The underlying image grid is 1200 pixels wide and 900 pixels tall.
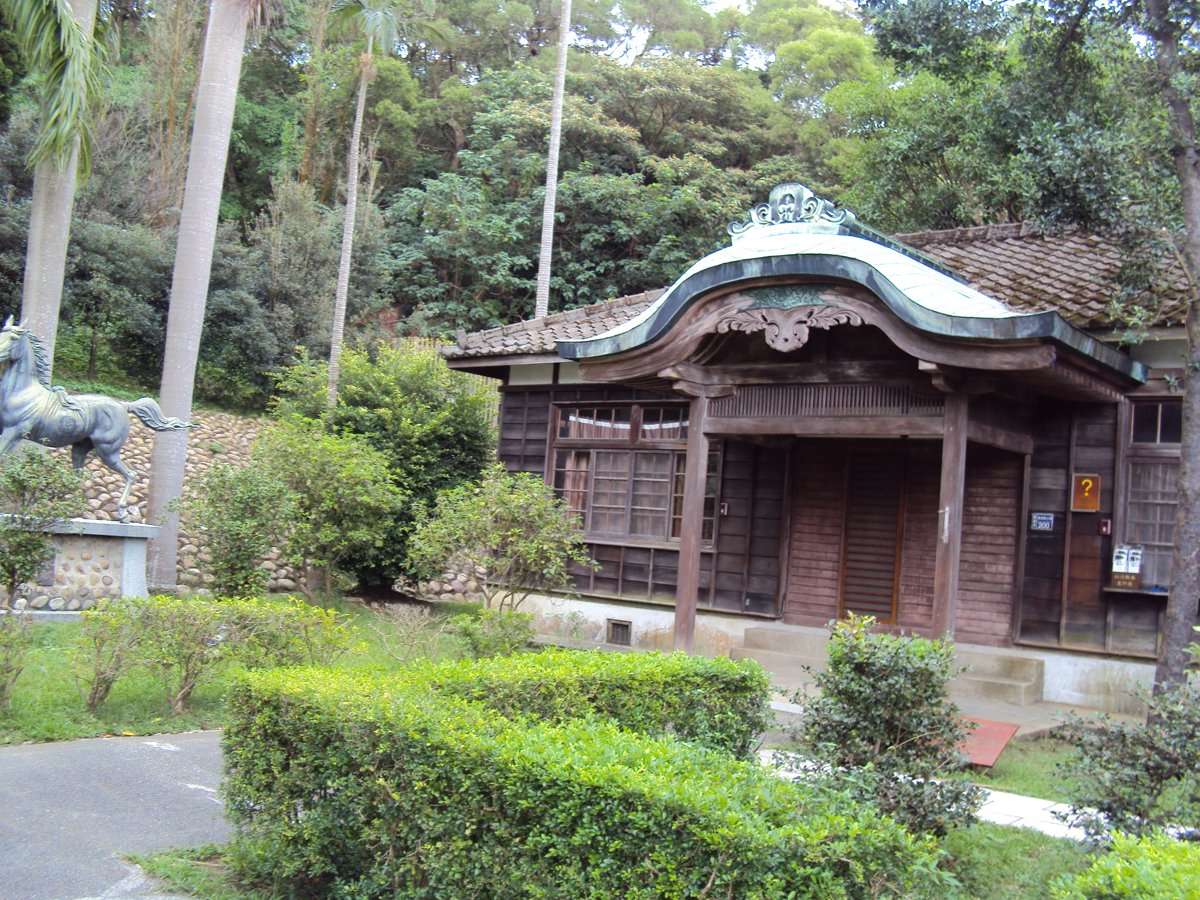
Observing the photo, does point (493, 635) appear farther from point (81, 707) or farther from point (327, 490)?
point (327, 490)

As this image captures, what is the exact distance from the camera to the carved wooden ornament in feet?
32.0

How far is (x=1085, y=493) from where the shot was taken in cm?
1082

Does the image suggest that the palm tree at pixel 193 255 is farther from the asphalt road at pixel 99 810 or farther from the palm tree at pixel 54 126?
the asphalt road at pixel 99 810

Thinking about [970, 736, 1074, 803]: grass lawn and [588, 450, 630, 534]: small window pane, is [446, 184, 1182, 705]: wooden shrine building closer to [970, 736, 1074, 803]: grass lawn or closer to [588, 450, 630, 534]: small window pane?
[588, 450, 630, 534]: small window pane

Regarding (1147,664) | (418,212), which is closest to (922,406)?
(1147,664)

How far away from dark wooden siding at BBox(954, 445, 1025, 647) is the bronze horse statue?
10088 mm

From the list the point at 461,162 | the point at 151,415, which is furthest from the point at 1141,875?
the point at 461,162

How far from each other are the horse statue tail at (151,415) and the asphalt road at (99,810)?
6036mm

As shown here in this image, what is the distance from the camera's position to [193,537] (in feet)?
55.8

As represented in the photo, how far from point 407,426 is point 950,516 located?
31.1 feet

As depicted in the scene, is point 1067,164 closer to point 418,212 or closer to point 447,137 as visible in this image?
point 418,212

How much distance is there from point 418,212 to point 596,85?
6595 mm

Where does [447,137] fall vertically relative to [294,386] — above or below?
above

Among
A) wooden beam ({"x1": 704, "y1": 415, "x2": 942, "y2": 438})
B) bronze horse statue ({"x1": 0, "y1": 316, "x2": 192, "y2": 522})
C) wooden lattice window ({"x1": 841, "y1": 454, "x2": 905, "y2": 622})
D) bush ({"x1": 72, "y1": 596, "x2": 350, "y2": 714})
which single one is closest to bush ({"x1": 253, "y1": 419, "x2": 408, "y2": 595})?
bronze horse statue ({"x1": 0, "y1": 316, "x2": 192, "y2": 522})
